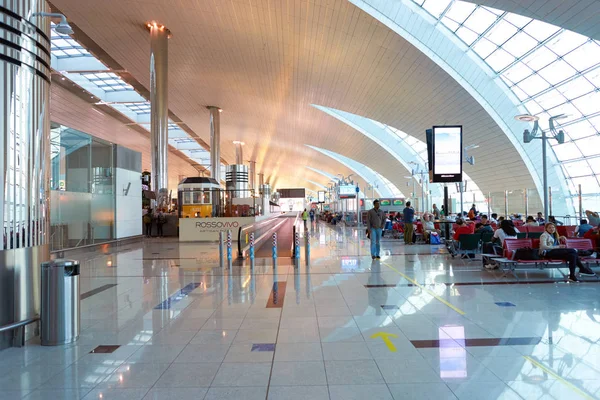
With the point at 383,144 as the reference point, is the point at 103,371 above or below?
below

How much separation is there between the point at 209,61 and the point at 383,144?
2032cm

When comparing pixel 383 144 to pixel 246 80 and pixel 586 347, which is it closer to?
pixel 246 80

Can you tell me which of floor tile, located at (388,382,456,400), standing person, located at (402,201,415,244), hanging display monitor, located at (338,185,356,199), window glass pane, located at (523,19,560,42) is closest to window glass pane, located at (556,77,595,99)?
window glass pane, located at (523,19,560,42)

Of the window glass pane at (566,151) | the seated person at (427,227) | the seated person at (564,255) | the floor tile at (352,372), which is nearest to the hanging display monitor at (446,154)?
the seated person at (427,227)

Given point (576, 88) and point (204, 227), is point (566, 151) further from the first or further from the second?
point (204, 227)

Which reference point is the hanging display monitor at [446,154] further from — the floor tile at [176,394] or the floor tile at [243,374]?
the floor tile at [176,394]

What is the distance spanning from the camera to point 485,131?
27.7m

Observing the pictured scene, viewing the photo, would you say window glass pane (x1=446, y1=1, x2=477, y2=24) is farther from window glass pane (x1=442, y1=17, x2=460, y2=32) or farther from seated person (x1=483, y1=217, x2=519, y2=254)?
seated person (x1=483, y1=217, x2=519, y2=254)

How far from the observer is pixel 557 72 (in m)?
22.3

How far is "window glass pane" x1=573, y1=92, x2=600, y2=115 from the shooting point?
22.5 metres

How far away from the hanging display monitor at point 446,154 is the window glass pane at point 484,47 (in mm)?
9174

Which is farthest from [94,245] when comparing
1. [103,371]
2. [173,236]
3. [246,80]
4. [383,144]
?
[383,144]

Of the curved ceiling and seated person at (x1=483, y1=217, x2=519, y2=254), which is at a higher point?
the curved ceiling

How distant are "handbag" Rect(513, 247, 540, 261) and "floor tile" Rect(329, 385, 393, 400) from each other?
6.58 m
